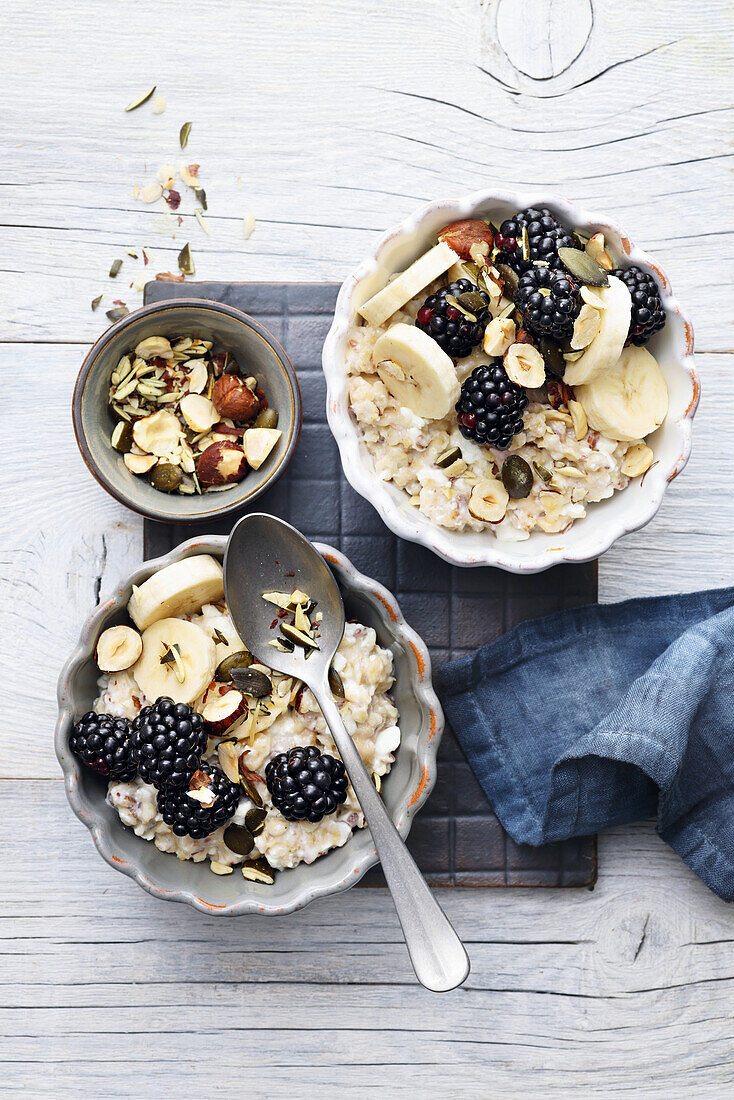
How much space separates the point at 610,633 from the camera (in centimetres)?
170

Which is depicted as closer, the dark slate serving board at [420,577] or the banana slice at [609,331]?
the banana slice at [609,331]

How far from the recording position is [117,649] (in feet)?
4.84

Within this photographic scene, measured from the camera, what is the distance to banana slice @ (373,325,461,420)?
1.33 metres

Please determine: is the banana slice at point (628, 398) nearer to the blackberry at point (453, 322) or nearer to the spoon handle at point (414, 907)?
the blackberry at point (453, 322)

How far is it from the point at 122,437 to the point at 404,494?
52 centimetres

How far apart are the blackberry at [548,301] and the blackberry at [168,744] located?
81 cm

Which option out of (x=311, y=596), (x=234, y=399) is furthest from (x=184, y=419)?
(x=311, y=596)

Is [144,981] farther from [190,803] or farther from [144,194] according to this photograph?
[144,194]

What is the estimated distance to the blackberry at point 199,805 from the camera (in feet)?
4.51

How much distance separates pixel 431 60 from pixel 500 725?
4.32 ft

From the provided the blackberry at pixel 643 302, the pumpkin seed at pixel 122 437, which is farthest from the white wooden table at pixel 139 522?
the blackberry at pixel 643 302

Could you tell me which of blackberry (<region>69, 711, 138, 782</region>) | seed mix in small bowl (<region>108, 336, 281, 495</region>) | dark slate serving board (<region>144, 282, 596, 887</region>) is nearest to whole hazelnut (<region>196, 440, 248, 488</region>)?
seed mix in small bowl (<region>108, 336, 281, 495</region>)

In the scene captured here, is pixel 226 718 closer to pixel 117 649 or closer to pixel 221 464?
pixel 117 649

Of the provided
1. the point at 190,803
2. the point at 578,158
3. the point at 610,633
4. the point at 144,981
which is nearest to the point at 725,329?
the point at 578,158
